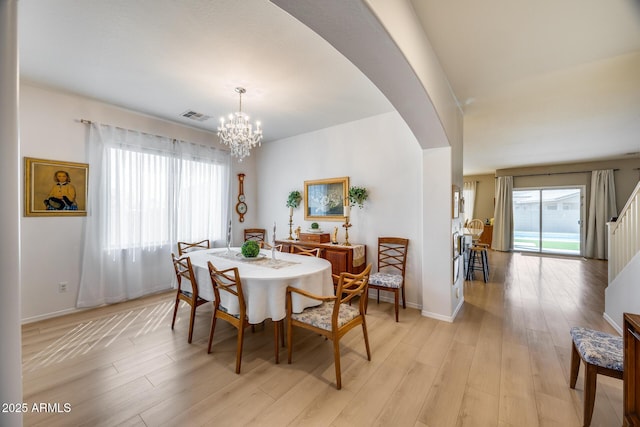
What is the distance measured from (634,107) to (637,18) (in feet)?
7.76

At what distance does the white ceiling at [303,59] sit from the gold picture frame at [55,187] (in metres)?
0.92

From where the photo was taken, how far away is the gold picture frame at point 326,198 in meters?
4.05

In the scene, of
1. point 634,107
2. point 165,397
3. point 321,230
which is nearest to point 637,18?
point 634,107

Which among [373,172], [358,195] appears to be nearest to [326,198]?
[358,195]

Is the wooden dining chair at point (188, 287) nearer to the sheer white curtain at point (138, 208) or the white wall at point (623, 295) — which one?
the sheer white curtain at point (138, 208)

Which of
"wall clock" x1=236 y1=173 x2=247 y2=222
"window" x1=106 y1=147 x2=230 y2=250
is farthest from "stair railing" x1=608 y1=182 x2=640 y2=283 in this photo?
"window" x1=106 y1=147 x2=230 y2=250

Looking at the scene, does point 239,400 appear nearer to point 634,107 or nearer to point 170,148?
point 170,148

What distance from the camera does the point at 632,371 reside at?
1.20 meters

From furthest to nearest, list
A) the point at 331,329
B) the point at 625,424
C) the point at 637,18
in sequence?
the point at 331,329 → the point at 637,18 → the point at 625,424

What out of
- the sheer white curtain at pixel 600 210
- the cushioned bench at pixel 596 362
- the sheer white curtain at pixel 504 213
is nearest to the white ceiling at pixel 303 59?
the cushioned bench at pixel 596 362

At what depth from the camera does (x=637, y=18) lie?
5.89 feet

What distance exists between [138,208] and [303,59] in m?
3.09

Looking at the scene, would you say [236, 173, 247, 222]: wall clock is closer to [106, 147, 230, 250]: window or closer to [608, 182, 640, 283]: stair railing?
[106, 147, 230, 250]: window

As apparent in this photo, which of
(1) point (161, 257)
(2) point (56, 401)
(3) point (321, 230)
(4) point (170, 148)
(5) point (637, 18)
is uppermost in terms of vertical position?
(5) point (637, 18)
